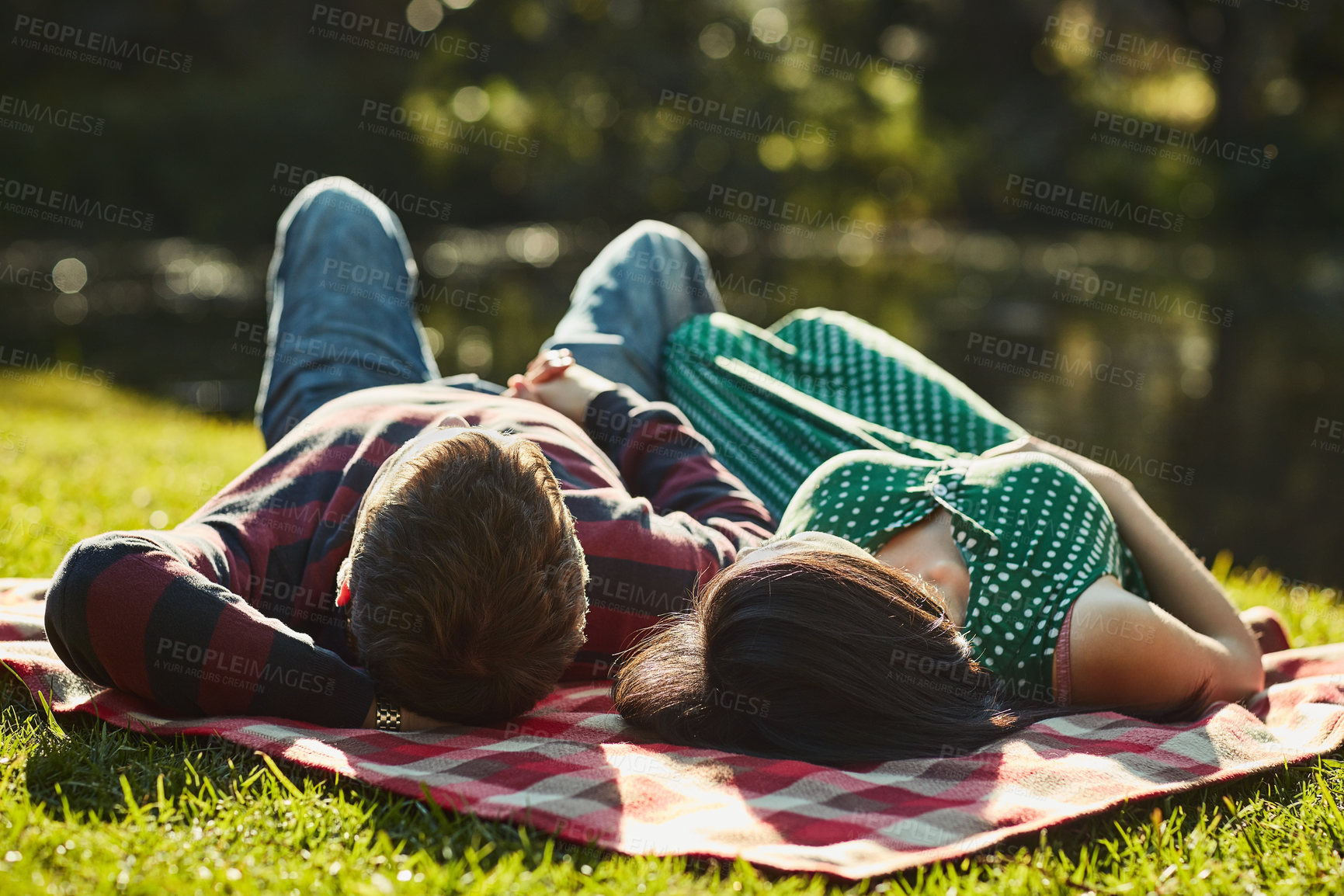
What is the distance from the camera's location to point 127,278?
1531 centimetres

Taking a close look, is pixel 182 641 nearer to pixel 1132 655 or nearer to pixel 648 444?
pixel 648 444

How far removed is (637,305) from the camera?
4055 millimetres

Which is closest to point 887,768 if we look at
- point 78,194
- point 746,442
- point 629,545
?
point 629,545

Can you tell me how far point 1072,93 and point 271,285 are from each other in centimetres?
3297

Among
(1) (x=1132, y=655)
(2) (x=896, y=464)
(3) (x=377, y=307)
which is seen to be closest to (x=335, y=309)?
(3) (x=377, y=307)

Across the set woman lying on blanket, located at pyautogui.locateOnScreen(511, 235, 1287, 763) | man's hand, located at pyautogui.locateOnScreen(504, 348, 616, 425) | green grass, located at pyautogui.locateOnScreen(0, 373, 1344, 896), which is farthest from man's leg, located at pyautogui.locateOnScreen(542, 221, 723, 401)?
green grass, located at pyautogui.locateOnScreen(0, 373, 1344, 896)

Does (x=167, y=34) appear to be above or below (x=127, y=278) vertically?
above

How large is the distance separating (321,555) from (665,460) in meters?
1.06

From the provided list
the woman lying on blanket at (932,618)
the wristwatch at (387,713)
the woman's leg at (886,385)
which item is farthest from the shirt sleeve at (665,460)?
the wristwatch at (387,713)

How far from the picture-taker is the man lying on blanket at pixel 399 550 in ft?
7.13

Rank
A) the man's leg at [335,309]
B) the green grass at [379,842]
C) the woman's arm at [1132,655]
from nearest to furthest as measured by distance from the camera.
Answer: the green grass at [379,842] < the woman's arm at [1132,655] < the man's leg at [335,309]

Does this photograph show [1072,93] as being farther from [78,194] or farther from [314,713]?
[314,713]

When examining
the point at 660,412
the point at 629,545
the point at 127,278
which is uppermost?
the point at 660,412

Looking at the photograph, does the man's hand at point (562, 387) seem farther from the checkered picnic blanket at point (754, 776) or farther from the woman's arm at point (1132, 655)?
the woman's arm at point (1132, 655)
